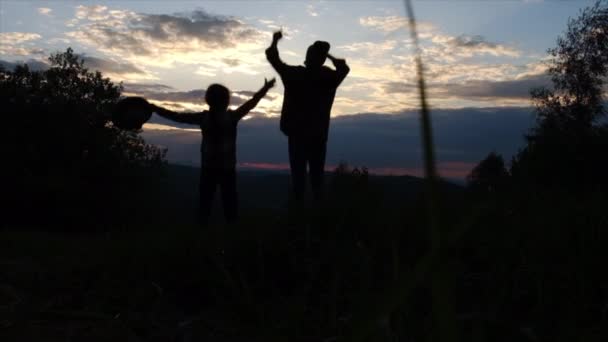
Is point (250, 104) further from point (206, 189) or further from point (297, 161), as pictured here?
point (206, 189)

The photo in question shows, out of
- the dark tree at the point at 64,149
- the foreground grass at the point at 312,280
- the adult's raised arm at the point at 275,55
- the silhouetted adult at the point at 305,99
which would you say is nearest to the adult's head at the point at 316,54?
the silhouetted adult at the point at 305,99

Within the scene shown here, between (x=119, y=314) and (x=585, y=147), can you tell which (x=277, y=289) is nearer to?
(x=119, y=314)

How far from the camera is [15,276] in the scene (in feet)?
14.1

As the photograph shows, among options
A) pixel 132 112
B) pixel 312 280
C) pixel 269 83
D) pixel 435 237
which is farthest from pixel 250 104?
pixel 435 237

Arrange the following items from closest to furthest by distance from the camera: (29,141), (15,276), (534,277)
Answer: (534,277) → (15,276) → (29,141)

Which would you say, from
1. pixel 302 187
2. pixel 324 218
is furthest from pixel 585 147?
pixel 324 218

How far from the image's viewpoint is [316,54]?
7559 mm

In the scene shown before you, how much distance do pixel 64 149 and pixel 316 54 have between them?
89.2ft

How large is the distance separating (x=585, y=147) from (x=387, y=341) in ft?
58.5

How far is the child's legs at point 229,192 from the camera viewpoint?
8.10 m

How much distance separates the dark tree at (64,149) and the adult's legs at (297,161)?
24.1m

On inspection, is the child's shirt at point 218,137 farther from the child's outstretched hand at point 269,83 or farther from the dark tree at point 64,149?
the dark tree at point 64,149

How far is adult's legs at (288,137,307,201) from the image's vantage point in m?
7.68

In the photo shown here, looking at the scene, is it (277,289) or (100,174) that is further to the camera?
(100,174)
